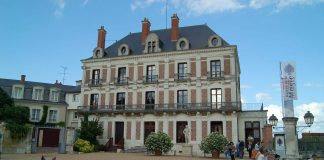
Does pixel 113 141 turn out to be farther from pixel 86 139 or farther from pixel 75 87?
pixel 75 87

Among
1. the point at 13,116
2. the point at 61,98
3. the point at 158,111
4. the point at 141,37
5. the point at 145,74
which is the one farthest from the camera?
the point at 61,98

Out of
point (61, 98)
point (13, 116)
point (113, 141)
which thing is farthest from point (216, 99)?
point (61, 98)

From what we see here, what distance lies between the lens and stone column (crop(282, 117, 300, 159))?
1566cm

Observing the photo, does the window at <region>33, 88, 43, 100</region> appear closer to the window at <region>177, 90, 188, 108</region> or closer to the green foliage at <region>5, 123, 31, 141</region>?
the green foliage at <region>5, 123, 31, 141</region>

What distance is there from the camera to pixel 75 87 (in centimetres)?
4509

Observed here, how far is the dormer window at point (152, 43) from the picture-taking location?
111 ft

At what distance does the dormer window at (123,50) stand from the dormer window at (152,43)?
2.11 meters

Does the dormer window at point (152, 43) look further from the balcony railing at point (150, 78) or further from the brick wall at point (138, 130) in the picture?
the brick wall at point (138, 130)

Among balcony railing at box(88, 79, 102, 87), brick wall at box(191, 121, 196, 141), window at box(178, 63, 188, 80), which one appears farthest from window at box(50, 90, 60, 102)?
brick wall at box(191, 121, 196, 141)

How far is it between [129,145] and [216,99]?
966 centimetres

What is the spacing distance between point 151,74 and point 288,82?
723 inches

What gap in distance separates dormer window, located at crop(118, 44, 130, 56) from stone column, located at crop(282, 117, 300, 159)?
21.9m

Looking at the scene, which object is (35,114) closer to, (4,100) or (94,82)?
(94,82)

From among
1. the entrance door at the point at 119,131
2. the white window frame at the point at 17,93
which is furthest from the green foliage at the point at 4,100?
the white window frame at the point at 17,93
